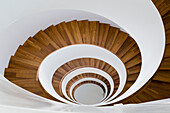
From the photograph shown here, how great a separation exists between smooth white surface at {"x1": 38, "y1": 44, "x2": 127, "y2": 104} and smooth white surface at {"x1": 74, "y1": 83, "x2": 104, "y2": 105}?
157 inches

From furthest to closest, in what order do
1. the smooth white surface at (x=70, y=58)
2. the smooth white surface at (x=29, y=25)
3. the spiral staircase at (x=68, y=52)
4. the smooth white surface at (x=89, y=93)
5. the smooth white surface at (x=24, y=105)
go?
the smooth white surface at (x=89, y=93)
the smooth white surface at (x=70, y=58)
the spiral staircase at (x=68, y=52)
the smooth white surface at (x=29, y=25)
the smooth white surface at (x=24, y=105)

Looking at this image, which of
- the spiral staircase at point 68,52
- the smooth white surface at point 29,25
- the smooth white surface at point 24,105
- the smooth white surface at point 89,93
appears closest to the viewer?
the smooth white surface at point 24,105

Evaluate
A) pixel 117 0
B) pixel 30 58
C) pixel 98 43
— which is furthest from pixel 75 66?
pixel 117 0

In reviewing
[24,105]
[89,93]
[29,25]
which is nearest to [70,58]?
[29,25]

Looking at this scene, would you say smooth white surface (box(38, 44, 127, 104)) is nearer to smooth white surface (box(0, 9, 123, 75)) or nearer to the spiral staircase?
the spiral staircase

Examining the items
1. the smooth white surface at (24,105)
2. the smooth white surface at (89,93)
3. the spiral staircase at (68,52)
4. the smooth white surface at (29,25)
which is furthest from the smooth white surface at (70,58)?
the smooth white surface at (89,93)

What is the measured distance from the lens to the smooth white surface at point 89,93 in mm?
9547

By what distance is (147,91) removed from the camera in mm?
3045

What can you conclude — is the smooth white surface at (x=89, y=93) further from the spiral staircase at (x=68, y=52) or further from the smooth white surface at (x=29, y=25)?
the smooth white surface at (x=29, y=25)

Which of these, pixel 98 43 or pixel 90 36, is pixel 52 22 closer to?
pixel 90 36

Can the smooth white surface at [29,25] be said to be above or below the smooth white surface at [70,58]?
above

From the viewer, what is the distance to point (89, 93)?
9945mm

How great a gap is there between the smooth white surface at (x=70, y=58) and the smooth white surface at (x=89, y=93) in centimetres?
399

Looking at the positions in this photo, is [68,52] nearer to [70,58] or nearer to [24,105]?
[70,58]
